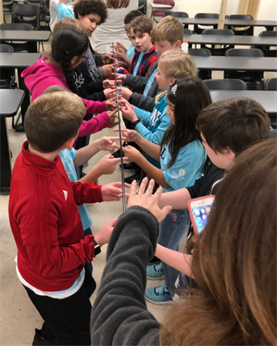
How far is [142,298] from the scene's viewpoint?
83 centimetres

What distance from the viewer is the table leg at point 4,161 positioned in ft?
10.1

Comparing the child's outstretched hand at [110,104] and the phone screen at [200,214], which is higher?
the child's outstretched hand at [110,104]

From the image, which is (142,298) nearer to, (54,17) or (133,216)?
(133,216)

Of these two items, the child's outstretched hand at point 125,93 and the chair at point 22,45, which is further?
the chair at point 22,45

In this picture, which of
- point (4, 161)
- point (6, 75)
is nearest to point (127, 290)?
point (4, 161)

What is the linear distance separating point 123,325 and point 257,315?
0.30 metres

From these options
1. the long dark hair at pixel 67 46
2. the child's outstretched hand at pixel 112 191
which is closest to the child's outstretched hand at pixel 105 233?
the child's outstretched hand at pixel 112 191

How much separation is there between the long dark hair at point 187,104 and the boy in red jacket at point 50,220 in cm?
43

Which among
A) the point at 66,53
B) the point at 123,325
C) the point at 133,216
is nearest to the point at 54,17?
the point at 66,53

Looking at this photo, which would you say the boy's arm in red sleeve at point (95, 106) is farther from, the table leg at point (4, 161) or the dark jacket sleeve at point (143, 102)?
the table leg at point (4, 161)

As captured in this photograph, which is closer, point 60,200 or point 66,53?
point 60,200

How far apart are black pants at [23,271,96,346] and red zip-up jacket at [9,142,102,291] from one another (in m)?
0.09

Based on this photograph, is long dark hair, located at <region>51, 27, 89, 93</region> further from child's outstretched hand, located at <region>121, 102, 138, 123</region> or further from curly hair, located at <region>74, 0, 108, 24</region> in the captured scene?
curly hair, located at <region>74, 0, 108, 24</region>

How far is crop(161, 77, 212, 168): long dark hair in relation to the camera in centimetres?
167
